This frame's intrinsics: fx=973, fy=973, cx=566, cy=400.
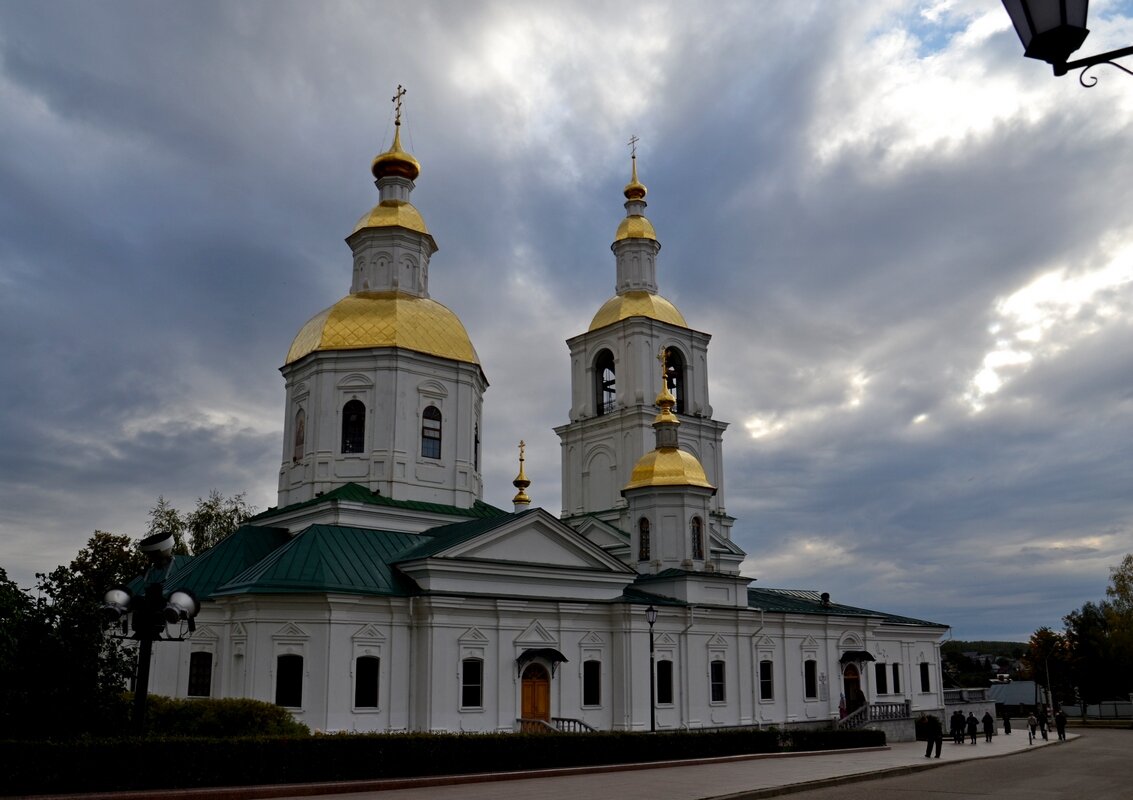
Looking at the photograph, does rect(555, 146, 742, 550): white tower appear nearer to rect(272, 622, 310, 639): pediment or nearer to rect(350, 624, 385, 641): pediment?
rect(350, 624, 385, 641): pediment

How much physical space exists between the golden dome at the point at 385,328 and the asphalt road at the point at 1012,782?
70.1ft

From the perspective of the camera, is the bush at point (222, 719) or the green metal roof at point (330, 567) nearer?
the bush at point (222, 719)

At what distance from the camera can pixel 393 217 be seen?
38.6 meters

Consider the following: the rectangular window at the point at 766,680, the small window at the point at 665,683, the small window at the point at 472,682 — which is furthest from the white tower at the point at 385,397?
the rectangular window at the point at 766,680

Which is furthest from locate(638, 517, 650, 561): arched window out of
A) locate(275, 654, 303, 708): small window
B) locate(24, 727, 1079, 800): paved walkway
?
locate(275, 654, 303, 708): small window

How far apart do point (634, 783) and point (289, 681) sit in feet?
39.8

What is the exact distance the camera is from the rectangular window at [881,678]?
4444 cm

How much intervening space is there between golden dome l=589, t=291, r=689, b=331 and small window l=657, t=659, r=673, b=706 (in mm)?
17573

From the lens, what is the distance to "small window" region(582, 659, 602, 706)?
3256cm

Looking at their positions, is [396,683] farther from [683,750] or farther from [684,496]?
[684,496]

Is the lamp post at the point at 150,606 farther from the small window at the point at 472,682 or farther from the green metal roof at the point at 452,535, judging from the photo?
the small window at the point at 472,682

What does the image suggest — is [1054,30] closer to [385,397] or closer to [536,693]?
[536,693]

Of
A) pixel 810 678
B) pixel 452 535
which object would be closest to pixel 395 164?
pixel 452 535

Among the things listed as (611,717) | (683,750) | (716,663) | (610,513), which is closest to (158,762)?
(683,750)
